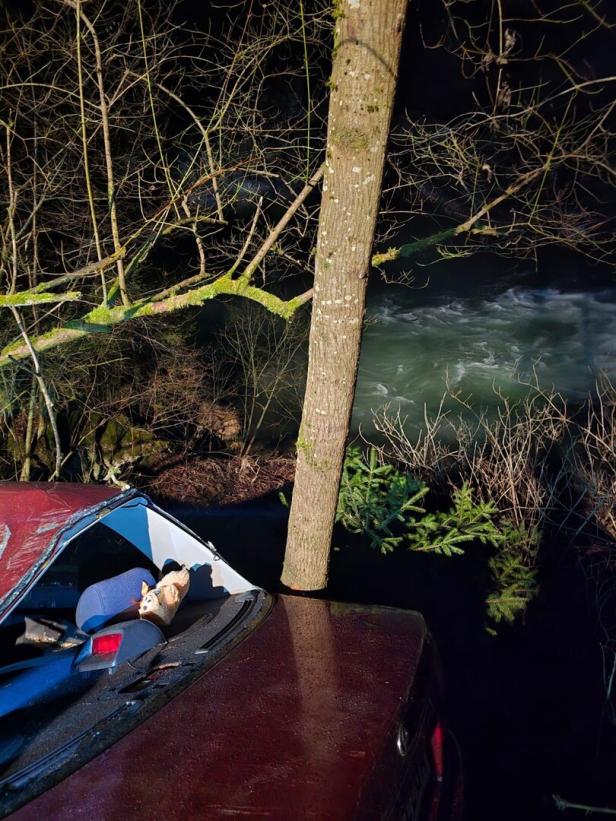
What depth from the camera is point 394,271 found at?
38.5 feet

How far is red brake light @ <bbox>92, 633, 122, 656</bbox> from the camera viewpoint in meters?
2.86

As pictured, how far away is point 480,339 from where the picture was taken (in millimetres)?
11656

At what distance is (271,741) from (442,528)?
3.76 m

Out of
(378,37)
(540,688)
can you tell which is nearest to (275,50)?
(378,37)

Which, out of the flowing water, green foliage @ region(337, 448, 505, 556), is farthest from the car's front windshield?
the flowing water

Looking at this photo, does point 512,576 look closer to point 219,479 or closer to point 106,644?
point 106,644

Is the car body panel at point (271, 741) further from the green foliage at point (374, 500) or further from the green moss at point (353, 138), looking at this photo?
the green foliage at point (374, 500)

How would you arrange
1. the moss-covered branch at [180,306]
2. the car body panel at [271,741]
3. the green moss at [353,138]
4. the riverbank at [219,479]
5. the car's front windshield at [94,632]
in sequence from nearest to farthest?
the car body panel at [271,741] → the car's front windshield at [94,632] → the green moss at [353,138] → the moss-covered branch at [180,306] → the riverbank at [219,479]

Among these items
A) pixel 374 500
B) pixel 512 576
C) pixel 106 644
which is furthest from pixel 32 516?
pixel 512 576

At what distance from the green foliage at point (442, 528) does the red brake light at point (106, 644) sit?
264 cm

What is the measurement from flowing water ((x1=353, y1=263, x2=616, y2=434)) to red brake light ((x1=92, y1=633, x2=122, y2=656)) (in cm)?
777

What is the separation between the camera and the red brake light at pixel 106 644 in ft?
9.38

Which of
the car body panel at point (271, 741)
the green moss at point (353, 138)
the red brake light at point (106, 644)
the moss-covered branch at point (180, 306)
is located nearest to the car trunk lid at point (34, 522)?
the red brake light at point (106, 644)

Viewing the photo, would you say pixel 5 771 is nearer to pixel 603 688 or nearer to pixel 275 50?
pixel 603 688
